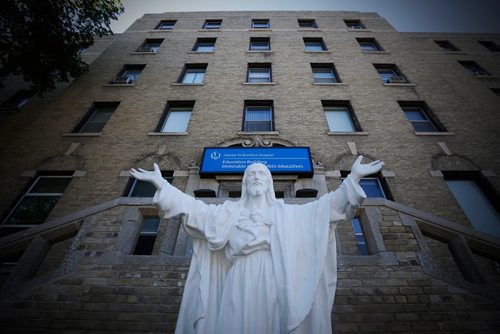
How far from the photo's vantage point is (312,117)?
9.54m

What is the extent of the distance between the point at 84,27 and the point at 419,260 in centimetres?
1583

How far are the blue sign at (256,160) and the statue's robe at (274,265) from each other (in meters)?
4.52

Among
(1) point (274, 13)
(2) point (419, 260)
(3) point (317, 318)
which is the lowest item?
(3) point (317, 318)

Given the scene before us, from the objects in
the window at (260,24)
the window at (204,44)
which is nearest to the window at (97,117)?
the window at (204,44)

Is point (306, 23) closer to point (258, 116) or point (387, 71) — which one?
point (387, 71)

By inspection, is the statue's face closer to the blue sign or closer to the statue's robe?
the statue's robe

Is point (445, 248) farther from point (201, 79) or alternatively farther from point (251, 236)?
point (201, 79)

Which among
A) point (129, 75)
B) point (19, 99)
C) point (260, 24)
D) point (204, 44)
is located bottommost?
point (19, 99)

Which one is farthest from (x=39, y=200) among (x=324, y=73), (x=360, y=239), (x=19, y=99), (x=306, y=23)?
(x=306, y=23)

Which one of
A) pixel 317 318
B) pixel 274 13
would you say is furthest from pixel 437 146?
pixel 274 13

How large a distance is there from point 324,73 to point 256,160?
7.89m

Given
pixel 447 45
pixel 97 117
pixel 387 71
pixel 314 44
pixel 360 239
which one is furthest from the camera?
pixel 447 45

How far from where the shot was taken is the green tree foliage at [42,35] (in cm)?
941

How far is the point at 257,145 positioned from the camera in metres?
8.38
